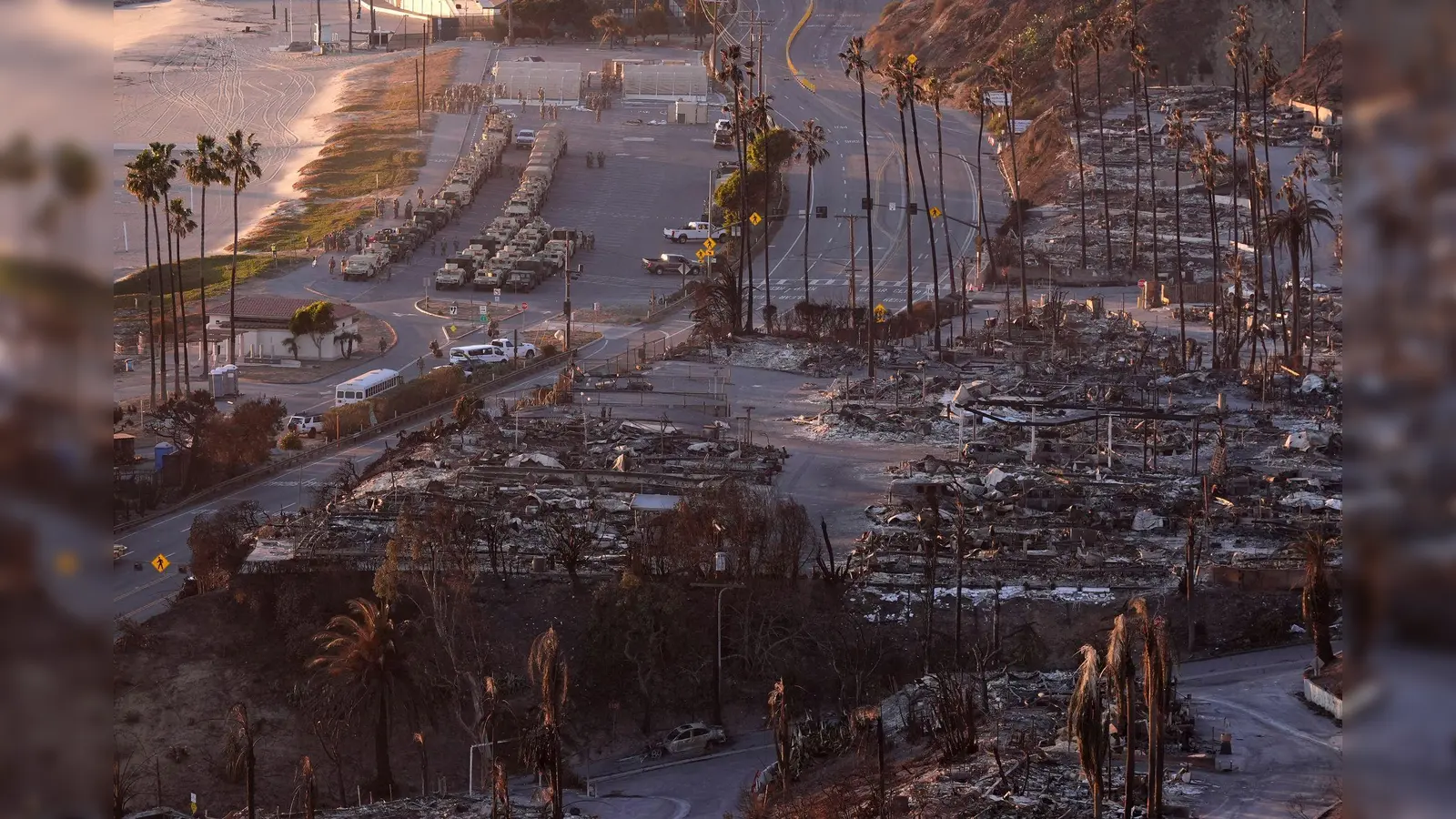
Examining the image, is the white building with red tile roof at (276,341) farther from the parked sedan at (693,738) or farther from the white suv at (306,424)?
the parked sedan at (693,738)

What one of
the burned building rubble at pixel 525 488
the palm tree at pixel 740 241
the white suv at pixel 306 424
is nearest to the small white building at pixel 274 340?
the white suv at pixel 306 424

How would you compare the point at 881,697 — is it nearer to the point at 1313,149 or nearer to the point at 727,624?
the point at 727,624

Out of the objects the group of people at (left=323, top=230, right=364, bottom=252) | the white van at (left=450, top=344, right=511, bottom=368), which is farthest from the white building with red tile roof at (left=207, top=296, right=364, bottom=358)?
the group of people at (left=323, top=230, right=364, bottom=252)

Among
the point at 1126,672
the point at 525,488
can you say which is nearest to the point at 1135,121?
the point at 525,488

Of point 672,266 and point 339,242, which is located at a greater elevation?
point 339,242

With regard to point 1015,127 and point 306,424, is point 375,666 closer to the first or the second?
point 306,424

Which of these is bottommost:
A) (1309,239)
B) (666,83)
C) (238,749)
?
(238,749)
